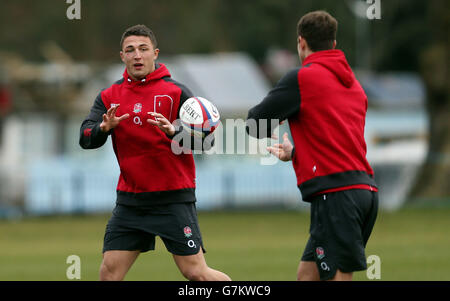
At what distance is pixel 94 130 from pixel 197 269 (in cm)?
149

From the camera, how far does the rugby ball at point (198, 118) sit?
7547mm

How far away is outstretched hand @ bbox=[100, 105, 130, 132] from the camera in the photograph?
7.45 m

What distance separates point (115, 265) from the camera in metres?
7.67

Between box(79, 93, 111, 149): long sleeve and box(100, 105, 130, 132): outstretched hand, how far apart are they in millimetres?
92

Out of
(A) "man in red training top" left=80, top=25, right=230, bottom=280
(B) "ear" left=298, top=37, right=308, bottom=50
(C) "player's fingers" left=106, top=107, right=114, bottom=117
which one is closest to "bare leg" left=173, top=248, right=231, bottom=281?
(A) "man in red training top" left=80, top=25, right=230, bottom=280

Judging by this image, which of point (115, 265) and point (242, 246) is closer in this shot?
point (115, 265)

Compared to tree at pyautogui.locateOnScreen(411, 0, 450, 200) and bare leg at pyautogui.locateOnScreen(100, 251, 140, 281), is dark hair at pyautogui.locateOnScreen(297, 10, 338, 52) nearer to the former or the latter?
bare leg at pyautogui.locateOnScreen(100, 251, 140, 281)

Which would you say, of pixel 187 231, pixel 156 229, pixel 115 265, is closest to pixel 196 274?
pixel 187 231

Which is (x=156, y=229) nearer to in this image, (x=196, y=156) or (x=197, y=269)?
(x=197, y=269)

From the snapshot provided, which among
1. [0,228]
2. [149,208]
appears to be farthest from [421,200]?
[149,208]

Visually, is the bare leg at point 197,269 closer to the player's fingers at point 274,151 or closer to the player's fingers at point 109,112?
the player's fingers at point 274,151

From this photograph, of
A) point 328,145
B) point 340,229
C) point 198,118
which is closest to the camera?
point 340,229

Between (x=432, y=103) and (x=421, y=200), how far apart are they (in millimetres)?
3846

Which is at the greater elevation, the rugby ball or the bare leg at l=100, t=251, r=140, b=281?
the rugby ball
